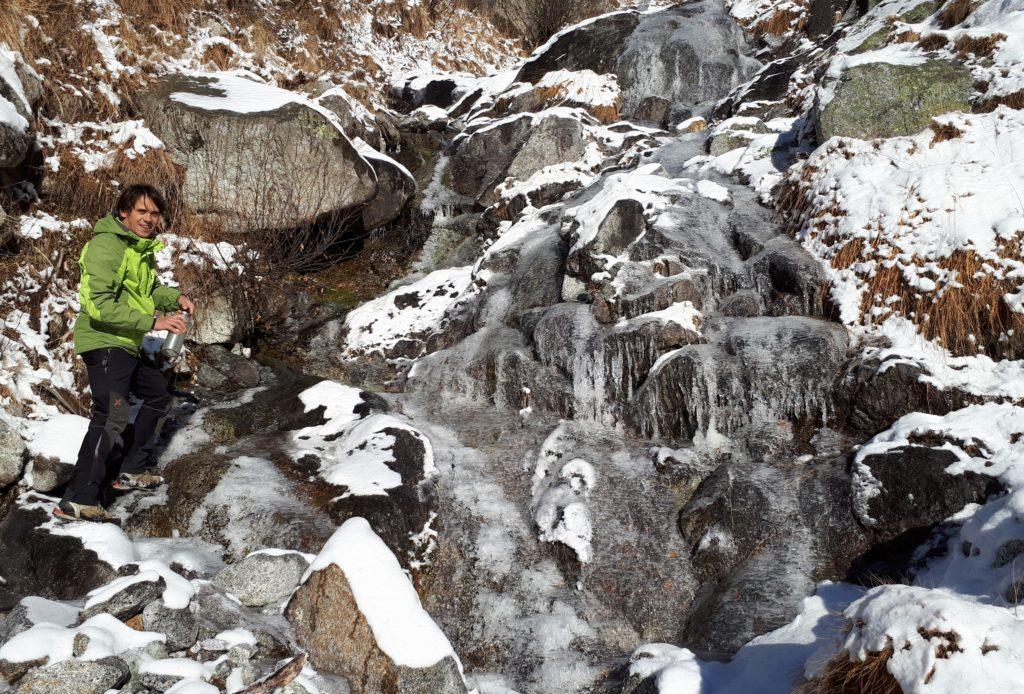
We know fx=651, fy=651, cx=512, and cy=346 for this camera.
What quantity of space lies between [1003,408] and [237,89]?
11193 millimetres

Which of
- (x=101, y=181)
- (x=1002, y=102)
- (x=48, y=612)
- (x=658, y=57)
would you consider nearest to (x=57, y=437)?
(x=48, y=612)

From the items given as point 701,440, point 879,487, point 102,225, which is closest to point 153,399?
point 102,225

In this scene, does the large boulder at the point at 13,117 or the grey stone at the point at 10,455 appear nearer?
the grey stone at the point at 10,455

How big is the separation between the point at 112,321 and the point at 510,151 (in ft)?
31.3

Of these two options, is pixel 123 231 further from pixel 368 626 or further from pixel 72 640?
pixel 368 626

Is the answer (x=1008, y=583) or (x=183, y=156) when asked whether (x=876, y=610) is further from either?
(x=183, y=156)

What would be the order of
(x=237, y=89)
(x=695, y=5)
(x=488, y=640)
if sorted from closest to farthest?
1. (x=488, y=640)
2. (x=237, y=89)
3. (x=695, y=5)

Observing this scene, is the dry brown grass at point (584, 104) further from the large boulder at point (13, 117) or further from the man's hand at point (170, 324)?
the man's hand at point (170, 324)

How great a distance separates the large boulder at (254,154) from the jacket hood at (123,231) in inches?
203

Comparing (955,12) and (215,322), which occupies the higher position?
(955,12)

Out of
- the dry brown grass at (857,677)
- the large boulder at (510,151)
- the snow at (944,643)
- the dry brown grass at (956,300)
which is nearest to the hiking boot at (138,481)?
the dry brown grass at (857,677)

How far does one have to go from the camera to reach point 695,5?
17.3 metres

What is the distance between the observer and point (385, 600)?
3.75 meters

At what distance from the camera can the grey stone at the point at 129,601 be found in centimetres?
341
